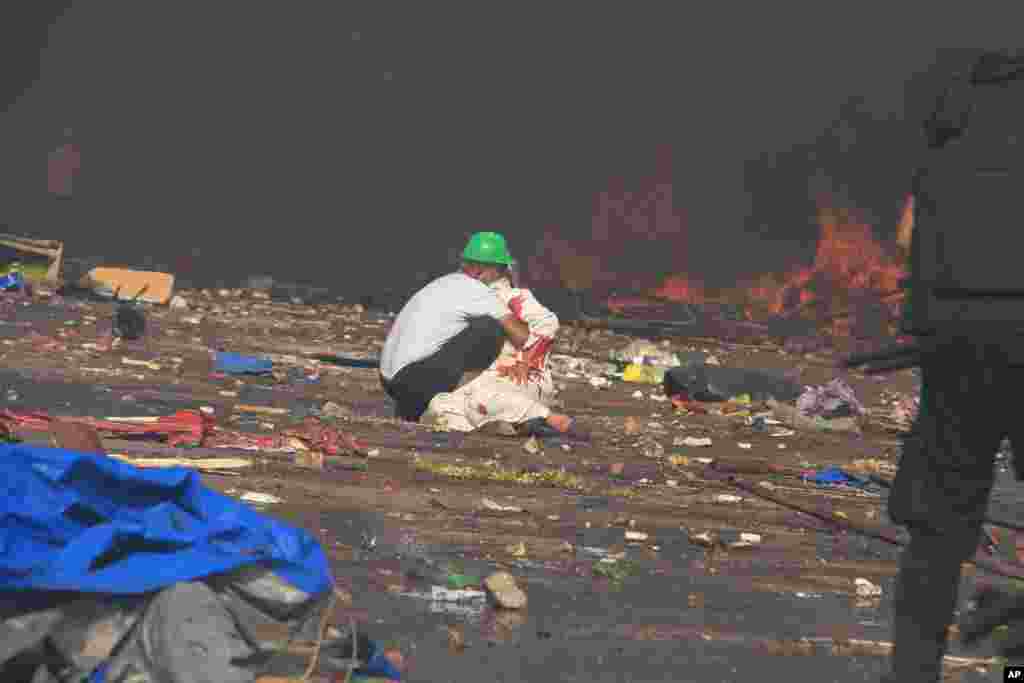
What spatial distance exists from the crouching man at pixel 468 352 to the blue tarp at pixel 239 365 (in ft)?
6.25

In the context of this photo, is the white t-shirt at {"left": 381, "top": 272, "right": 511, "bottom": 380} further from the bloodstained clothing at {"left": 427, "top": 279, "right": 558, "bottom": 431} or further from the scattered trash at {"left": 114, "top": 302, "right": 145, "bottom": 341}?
the scattered trash at {"left": 114, "top": 302, "right": 145, "bottom": 341}

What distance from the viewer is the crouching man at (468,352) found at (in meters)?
9.96

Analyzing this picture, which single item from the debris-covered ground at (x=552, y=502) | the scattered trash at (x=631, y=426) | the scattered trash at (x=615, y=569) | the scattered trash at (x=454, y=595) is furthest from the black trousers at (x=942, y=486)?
the scattered trash at (x=631, y=426)

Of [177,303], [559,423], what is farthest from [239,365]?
[177,303]

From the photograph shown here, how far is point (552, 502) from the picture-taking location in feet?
24.7

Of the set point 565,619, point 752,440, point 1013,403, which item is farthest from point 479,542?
point 752,440

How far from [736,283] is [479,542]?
16.5 meters

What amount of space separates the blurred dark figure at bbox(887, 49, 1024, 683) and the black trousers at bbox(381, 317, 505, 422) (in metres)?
6.14

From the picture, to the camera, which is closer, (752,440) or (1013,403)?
(1013,403)

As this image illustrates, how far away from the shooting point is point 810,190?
2389 centimetres

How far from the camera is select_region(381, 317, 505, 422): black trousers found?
10164 millimetres

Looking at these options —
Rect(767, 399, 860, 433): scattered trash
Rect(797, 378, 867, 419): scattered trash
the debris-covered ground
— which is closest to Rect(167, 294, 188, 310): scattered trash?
the debris-covered ground

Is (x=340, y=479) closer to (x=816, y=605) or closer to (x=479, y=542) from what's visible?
(x=479, y=542)

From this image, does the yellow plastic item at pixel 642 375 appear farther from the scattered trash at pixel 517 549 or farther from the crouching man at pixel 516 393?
the scattered trash at pixel 517 549
